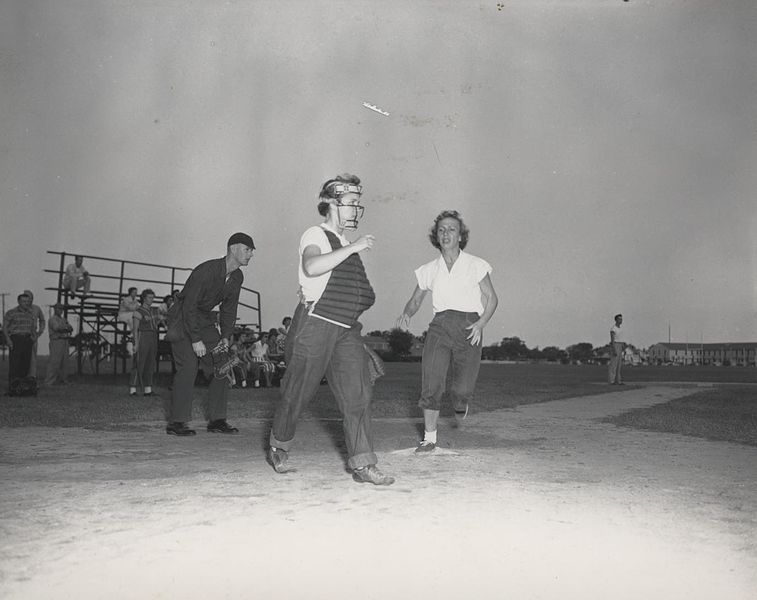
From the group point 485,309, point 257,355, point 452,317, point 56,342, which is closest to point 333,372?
point 452,317

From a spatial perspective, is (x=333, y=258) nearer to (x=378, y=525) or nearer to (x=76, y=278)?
(x=378, y=525)

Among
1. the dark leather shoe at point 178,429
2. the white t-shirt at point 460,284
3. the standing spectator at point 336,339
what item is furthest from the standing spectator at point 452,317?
the dark leather shoe at point 178,429

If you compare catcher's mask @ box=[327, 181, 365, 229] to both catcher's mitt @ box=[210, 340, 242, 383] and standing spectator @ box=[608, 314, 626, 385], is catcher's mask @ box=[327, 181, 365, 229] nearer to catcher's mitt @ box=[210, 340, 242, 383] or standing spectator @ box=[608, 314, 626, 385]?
catcher's mitt @ box=[210, 340, 242, 383]

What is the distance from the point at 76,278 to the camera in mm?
19781

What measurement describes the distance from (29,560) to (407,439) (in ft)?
15.2

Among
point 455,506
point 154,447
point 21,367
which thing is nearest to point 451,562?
point 455,506

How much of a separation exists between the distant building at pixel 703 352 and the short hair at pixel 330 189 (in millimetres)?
177932

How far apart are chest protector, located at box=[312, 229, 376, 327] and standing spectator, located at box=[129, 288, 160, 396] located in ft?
30.8

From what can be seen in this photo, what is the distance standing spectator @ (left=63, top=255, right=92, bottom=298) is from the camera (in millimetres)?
19656

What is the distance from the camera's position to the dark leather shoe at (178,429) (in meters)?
7.41

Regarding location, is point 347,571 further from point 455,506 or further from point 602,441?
point 602,441

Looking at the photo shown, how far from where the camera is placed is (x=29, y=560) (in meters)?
2.99

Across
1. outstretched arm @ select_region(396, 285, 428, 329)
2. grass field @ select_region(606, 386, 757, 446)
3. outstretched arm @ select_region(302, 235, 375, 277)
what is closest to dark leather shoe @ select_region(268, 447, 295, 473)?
outstretched arm @ select_region(302, 235, 375, 277)

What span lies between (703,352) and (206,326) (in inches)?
7677
